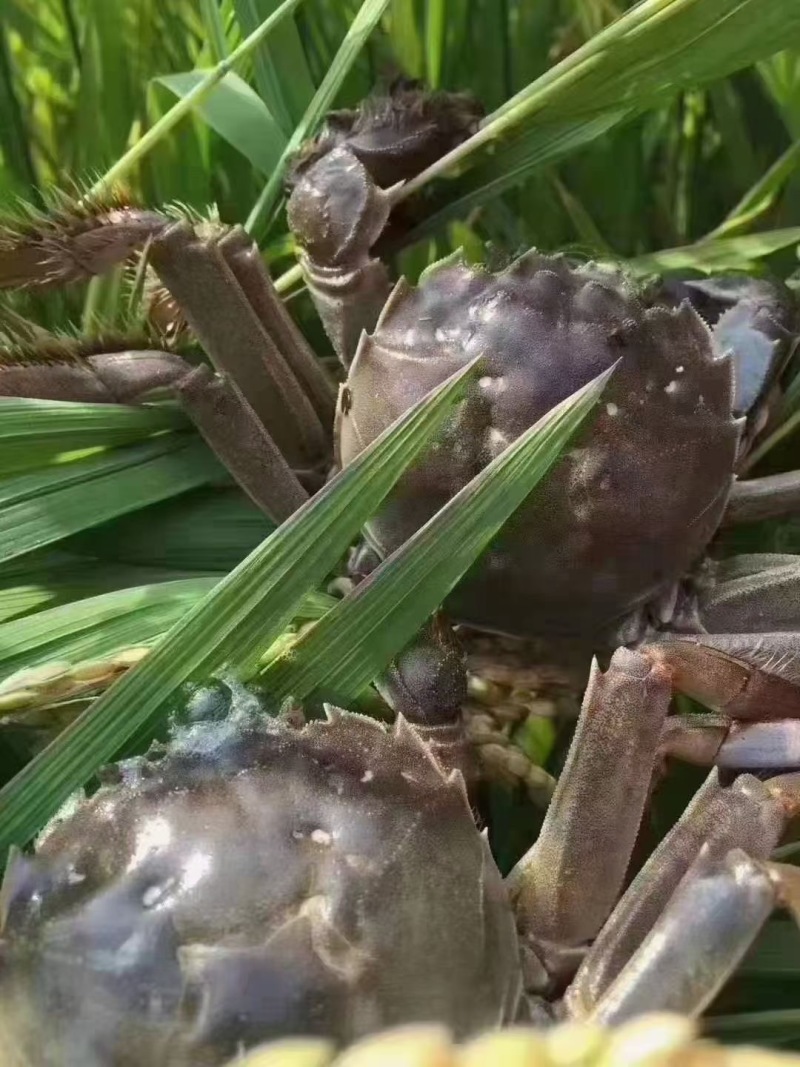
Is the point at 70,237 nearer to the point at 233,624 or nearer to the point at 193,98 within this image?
the point at 193,98

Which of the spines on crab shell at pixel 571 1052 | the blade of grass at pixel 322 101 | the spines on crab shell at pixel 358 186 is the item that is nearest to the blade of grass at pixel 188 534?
the spines on crab shell at pixel 358 186

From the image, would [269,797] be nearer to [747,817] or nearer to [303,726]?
[303,726]

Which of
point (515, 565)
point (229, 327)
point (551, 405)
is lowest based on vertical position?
point (515, 565)

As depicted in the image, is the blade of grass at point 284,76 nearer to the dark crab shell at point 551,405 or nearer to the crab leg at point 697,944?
the dark crab shell at point 551,405

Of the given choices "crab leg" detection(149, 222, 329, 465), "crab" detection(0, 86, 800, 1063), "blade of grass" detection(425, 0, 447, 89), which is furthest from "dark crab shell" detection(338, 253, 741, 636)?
"blade of grass" detection(425, 0, 447, 89)

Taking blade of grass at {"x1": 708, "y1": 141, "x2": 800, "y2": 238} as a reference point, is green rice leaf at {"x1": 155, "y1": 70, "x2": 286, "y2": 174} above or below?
above

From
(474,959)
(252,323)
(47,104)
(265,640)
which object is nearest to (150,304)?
(252,323)

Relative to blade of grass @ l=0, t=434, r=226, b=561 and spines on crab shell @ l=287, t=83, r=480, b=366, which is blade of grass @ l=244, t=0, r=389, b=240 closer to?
spines on crab shell @ l=287, t=83, r=480, b=366

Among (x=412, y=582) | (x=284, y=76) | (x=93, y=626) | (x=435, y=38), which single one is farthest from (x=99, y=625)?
(x=435, y=38)
